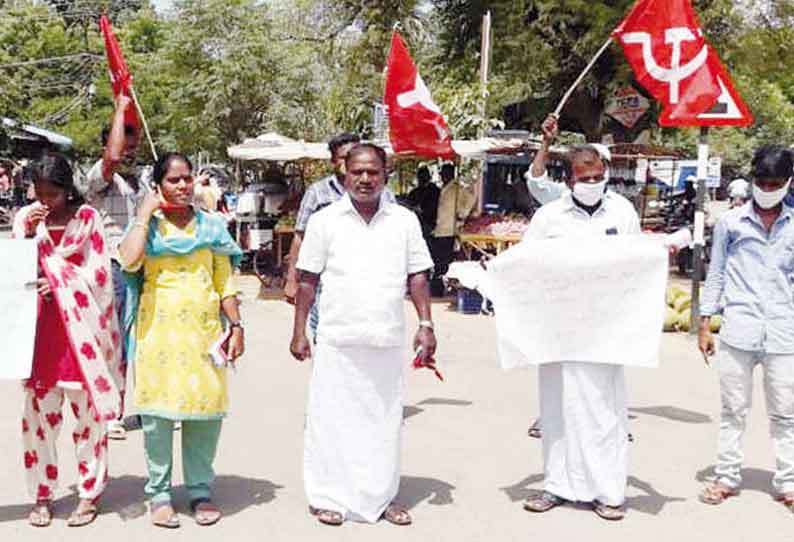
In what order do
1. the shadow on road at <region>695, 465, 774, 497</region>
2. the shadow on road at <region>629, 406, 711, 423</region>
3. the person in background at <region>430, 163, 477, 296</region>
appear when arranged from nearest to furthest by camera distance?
the shadow on road at <region>695, 465, 774, 497</region>, the shadow on road at <region>629, 406, 711, 423</region>, the person in background at <region>430, 163, 477, 296</region>

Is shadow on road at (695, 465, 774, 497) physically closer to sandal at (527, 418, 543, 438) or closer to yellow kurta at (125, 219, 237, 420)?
sandal at (527, 418, 543, 438)

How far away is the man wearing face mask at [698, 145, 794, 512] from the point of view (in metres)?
4.97

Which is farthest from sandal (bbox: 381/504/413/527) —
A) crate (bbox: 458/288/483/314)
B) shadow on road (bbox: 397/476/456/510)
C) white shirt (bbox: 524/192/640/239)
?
crate (bbox: 458/288/483/314)

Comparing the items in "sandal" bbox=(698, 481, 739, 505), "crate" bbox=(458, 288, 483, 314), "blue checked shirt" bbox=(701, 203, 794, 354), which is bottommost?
"crate" bbox=(458, 288, 483, 314)

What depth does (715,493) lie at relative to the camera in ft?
16.9

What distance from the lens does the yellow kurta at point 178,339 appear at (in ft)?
14.9

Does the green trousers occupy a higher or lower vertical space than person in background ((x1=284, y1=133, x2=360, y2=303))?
lower

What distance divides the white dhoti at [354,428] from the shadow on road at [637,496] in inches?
32.1

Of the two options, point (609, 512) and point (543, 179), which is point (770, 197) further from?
point (609, 512)

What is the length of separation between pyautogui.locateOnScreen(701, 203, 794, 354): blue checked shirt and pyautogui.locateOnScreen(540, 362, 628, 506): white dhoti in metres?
0.65

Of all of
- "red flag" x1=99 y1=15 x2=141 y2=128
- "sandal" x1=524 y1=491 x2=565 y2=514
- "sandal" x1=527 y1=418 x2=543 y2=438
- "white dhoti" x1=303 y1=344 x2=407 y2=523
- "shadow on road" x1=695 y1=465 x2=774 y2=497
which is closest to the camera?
"white dhoti" x1=303 y1=344 x2=407 y2=523

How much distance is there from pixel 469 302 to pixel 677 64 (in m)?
4.08

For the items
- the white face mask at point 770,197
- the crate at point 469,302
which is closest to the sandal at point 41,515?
the white face mask at point 770,197

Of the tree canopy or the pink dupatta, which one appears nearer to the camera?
the pink dupatta
